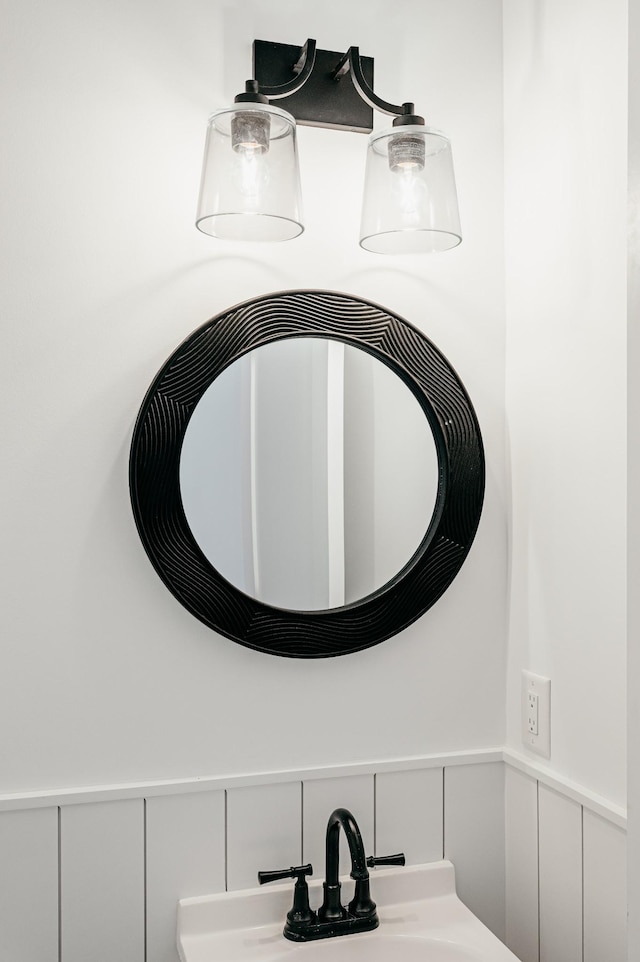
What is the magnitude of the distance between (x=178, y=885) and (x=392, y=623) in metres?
0.54

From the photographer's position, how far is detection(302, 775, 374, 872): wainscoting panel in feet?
4.57

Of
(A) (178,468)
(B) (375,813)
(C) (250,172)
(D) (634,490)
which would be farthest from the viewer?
(B) (375,813)

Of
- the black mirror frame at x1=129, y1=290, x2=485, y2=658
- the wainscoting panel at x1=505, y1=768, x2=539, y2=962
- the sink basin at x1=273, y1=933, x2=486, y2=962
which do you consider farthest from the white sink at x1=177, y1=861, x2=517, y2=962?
the black mirror frame at x1=129, y1=290, x2=485, y2=658

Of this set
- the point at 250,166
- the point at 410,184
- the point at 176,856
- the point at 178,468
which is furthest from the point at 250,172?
the point at 176,856

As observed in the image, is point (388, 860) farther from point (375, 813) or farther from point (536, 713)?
point (536, 713)

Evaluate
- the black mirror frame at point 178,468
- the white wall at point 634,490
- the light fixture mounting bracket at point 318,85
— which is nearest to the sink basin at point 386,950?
the black mirror frame at point 178,468

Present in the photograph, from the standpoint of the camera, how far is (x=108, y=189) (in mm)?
1314

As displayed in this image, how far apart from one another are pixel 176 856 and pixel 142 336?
0.84 meters

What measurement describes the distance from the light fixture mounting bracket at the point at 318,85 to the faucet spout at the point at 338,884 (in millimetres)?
1134

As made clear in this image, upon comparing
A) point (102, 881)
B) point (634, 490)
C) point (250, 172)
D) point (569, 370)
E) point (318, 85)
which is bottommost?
point (102, 881)

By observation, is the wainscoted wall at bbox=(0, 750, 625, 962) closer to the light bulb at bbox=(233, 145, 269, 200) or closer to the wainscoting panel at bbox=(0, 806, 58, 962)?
the wainscoting panel at bbox=(0, 806, 58, 962)

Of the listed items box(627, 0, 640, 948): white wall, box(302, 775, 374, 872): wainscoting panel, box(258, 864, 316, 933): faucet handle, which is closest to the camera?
box(627, 0, 640, 948): white wall

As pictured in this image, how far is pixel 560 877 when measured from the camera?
1334 millimetres

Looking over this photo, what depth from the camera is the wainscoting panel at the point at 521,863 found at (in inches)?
55.4
